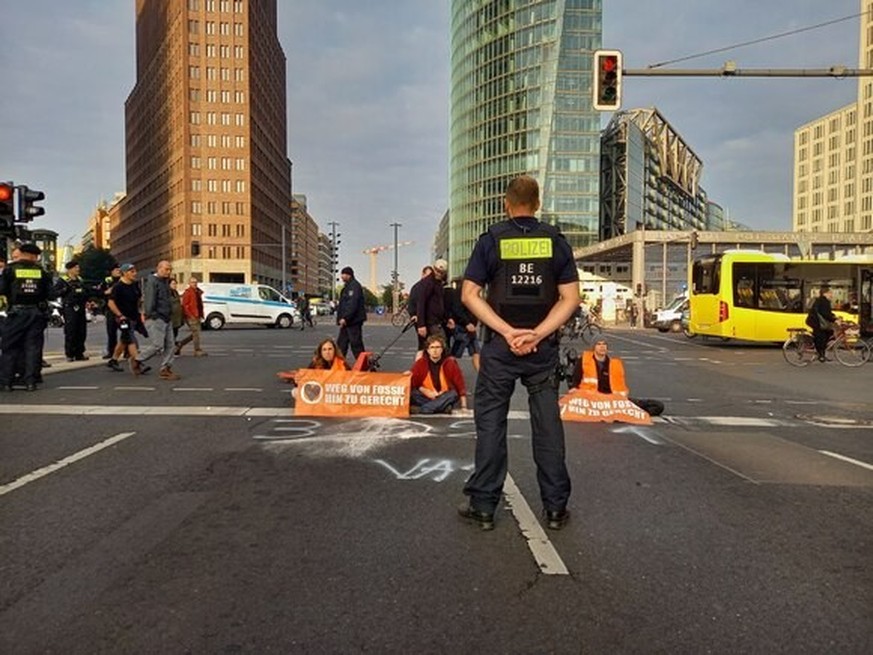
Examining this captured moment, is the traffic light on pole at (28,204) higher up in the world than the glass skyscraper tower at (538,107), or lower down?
lower down

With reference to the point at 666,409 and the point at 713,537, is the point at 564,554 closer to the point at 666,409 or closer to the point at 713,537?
the point at 713,537

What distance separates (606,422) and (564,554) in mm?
4281

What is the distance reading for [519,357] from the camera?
376 cm

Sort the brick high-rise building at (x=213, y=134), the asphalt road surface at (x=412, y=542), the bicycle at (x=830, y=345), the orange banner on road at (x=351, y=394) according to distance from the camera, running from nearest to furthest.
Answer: the asphalt road surface at (x=412, y=542) < the orange banner on road at (x=351, y=394) < the bicycle at (x=830, y=345) < the brick high-rise building at (x=213, y=134)

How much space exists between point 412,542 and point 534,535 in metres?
0.69

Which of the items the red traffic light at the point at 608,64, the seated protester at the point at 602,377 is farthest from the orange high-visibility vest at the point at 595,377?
the red traffic light at the point at 608,64

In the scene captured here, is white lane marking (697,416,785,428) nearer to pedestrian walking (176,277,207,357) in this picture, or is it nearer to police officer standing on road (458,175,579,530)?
police officer standing on road (458,175,579,530)

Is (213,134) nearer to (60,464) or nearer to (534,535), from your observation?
(60,464)

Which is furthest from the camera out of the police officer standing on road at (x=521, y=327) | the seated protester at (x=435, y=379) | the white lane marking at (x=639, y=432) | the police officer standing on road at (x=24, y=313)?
the police officer standing on road at (x=24, y=313)

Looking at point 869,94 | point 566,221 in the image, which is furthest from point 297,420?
point 869,94

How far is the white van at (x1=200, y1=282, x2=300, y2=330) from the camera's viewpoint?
29969mm

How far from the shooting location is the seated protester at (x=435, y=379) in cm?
798

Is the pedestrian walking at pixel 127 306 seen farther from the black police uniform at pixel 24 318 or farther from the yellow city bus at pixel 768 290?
the yellow city bus at pixel 768 290

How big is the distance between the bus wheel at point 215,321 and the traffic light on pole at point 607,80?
73.4 feet
